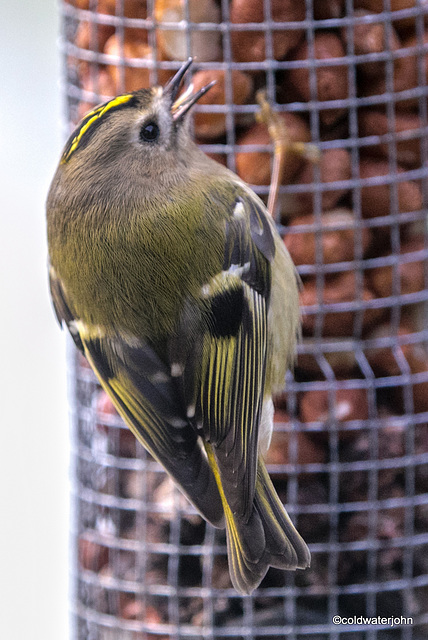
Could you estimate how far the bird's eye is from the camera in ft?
3.84

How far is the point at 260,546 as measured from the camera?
A: 3.75 ft

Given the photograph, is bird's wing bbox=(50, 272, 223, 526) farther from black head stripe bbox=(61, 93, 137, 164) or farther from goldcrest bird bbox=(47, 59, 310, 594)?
black head stripe bbox=(61, 93, 137, 164)

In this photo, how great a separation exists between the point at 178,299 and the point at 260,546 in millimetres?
297

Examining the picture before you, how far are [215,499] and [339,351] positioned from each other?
1.36 ft

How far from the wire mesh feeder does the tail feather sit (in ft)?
1.08

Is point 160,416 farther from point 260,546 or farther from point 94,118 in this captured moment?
point 94,118

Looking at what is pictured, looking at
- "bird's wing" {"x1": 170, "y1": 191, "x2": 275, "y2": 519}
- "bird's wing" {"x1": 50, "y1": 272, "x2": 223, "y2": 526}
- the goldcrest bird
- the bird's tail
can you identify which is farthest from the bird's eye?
the bird's tail

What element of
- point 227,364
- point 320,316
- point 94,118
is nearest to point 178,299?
point 227,364

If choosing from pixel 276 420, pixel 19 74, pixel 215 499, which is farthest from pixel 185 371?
pixel 19 74

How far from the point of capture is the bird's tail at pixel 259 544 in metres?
1.12

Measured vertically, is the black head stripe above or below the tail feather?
above

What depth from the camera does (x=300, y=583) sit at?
1.55 m

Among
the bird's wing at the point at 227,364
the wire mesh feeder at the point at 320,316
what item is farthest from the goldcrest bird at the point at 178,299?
the wire mesh feeder at the point at 320,316

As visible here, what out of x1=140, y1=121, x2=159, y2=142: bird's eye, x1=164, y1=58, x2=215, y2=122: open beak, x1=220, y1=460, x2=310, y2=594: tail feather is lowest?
x1=220, y1=460, x2=310, y2=594: tail feather
